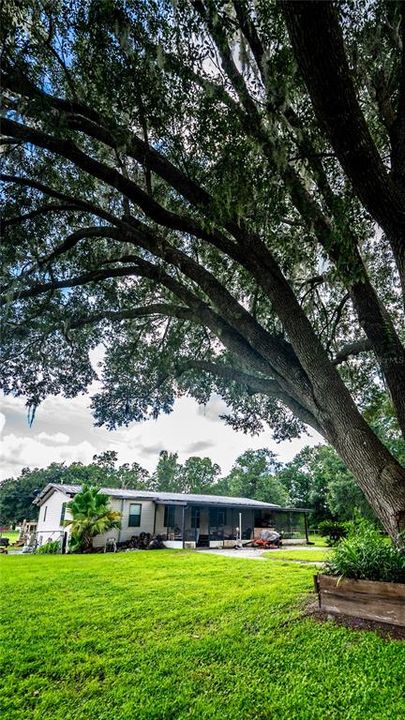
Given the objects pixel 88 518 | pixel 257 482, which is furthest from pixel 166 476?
pixel 88 518

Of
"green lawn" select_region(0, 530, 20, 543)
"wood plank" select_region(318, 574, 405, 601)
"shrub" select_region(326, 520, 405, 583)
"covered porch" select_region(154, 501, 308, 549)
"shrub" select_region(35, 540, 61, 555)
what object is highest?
"shrub" select_region(326, 520, 405, 583)

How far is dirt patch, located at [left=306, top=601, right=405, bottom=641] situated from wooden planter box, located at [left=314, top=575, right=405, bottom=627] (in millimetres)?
38

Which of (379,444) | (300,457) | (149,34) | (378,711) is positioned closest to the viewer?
(378,711)

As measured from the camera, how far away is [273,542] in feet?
58.1

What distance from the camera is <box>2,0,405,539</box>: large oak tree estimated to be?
3.42 meters

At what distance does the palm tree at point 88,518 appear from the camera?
15.1 m

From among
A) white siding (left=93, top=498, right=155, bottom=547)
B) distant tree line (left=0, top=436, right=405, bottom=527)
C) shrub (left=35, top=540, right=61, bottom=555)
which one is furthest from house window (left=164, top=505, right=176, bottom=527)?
shrub (left=35, top=540, right=61, bottom=555)

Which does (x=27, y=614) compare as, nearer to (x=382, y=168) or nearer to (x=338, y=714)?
(x=338, y=714)

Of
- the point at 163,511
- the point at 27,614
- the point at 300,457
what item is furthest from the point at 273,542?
the point at 300,457

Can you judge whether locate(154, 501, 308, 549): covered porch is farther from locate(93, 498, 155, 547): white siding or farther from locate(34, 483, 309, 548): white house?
locate(93, 498, 155, 547): white siding

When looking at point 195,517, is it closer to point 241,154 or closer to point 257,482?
point 257,482

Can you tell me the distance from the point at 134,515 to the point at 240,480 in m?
22.2

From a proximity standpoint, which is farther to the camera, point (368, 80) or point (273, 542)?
point (273, 542)

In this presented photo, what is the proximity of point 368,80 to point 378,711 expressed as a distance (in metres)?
5.53
